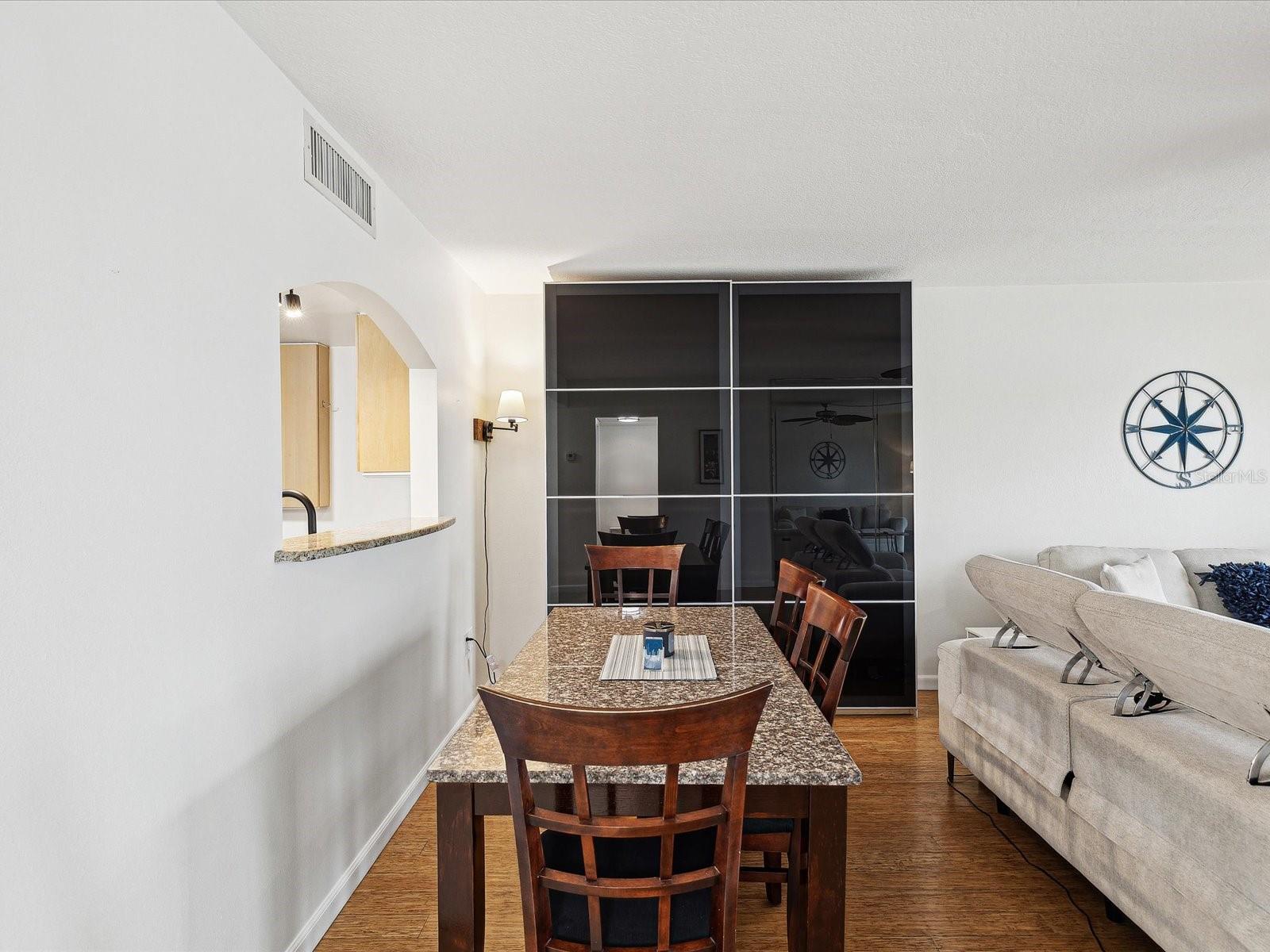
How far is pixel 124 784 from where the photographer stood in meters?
1.41

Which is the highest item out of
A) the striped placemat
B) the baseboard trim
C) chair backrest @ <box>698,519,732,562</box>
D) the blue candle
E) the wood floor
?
chair backrest @ <box>698,519,732,562</box>

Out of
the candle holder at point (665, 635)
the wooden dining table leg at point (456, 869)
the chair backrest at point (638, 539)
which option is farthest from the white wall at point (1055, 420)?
the wooden dining table leg at point (456, 869)

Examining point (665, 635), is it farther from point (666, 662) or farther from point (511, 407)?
point (511, 407)

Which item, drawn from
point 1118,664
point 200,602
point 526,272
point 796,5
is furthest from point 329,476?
point 1118,664

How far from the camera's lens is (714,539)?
4.25 meters

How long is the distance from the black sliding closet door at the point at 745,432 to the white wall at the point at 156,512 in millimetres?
1929

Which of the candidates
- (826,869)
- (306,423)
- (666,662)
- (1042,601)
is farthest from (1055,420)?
(306,423)

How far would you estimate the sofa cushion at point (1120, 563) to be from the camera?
13.0ft

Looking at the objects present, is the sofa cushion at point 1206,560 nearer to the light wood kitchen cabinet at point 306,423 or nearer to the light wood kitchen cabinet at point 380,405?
the light wood kitchen cabinet at point 380,405

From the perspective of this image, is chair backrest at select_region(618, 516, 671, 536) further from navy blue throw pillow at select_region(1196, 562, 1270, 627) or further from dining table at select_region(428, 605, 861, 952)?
navy blue throw pillow at select_region(1196, 562, 1270, 627)

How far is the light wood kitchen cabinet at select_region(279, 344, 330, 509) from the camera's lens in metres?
4.76

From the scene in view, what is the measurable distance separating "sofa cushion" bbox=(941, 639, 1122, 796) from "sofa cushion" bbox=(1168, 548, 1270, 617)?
5.78 feet

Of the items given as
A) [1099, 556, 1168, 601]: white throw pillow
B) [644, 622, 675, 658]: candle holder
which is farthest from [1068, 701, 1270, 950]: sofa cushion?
[1099, 556, 1168, 601]: white throw pillow

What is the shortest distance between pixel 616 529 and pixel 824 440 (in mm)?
1279
